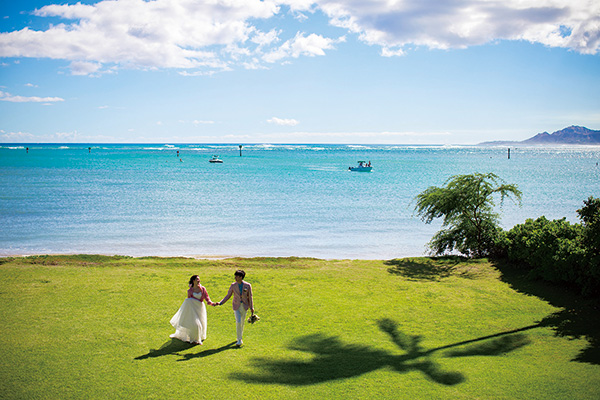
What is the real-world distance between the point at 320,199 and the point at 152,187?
27.6m

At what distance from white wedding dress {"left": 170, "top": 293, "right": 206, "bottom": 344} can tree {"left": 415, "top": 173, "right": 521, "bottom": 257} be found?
1387 cm

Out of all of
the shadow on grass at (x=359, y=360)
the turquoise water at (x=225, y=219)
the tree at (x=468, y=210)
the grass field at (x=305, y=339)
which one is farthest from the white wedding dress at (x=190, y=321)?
the turquoise water at (x=225, y=219)

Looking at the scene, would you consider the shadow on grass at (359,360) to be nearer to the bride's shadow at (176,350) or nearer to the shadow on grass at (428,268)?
the bride's shadow at (176,350)

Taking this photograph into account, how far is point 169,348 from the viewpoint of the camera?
984cm

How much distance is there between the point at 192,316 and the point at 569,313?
1073 centimetres

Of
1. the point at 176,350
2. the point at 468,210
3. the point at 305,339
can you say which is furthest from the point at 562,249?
the point at 176,350

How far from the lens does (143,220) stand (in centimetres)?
3606

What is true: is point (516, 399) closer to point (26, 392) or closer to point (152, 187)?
point (26, 392)

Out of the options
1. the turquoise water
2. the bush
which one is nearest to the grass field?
the bush

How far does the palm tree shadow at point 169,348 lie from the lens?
30.8 ft

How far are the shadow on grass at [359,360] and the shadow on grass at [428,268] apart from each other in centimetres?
592

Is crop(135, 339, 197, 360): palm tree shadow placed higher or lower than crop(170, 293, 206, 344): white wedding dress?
lower

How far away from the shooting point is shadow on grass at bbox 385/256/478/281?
17094 millimetres

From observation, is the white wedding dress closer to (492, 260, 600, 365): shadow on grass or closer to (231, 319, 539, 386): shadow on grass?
(231, 319, 539, 386): shadow on grass
